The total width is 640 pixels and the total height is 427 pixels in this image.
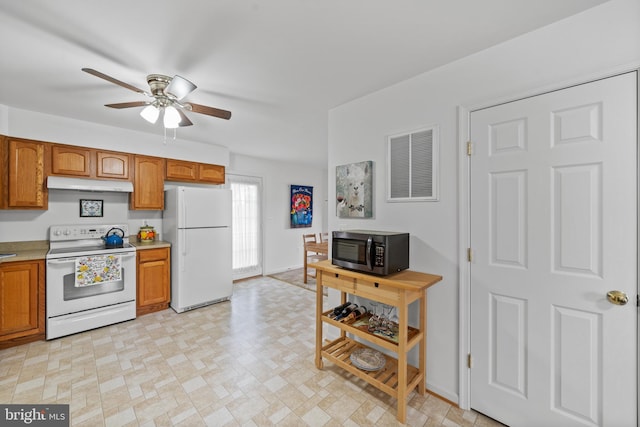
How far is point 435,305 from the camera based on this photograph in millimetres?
1896

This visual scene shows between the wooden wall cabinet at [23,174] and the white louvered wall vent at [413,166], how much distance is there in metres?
3.75

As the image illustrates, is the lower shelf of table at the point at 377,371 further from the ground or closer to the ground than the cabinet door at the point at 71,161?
closer to the ground

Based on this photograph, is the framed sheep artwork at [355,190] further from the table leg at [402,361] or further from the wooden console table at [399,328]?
the table leg at [402,361]

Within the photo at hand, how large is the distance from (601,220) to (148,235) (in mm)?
4551

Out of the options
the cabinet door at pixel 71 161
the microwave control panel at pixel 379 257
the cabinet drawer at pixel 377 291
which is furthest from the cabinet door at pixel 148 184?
the microwave control panel at pixel 379 257

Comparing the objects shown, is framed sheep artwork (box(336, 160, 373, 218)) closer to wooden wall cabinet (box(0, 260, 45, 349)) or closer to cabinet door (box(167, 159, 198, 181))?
cabinet door (box(167, 159, 198, 181))

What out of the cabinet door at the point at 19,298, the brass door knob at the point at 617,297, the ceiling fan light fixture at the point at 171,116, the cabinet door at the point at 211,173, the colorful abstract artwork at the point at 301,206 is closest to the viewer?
the brass door knob at the point at 617,297

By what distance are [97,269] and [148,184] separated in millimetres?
1237

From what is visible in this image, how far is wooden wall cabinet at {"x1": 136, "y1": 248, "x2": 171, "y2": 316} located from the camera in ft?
10.6

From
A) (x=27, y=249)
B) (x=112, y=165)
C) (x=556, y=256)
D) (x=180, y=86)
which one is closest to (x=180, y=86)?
(x=180, y=86)

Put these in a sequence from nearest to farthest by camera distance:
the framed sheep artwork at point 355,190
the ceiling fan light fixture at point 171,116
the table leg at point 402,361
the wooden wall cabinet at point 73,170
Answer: the table leg at point 402,361 < the ceiling fan light fixture at point 171,116 < the framed sheep artwork at point 355,190 < the wooden wall cabinet at point 73,170

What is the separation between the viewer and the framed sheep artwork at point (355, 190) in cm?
230

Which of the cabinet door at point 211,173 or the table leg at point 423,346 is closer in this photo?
the table leg at point 423,346

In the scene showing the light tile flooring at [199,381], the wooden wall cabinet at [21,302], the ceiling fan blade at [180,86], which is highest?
the ceiling fan blade at [180,86]
